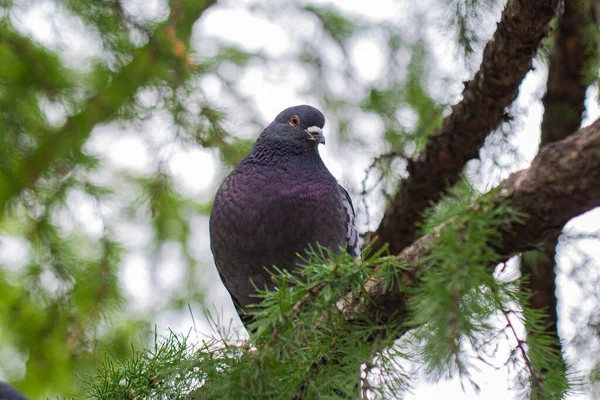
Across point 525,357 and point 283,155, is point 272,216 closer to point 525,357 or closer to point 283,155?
point 283,155

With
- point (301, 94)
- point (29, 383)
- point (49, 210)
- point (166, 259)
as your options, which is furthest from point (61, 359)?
point (301, 94)

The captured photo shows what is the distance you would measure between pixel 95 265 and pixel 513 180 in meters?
3.55

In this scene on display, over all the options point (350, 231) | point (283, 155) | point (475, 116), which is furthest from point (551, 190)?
point (283, 155)

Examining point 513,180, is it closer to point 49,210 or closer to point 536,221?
point 536,221

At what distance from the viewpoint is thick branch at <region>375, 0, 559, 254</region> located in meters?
3.39

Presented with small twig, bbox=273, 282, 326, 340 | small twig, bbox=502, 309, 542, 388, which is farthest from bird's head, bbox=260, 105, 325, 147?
small twig, bbox=502, 309, 542, 388

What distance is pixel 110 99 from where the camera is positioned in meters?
5.14

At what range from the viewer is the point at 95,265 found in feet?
15.9

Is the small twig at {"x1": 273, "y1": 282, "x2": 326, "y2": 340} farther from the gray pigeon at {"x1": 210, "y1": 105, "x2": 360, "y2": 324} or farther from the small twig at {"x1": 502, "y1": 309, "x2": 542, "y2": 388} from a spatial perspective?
the gray pigeon at {"x1": 210, "y1": 105, "x2": 360, "y2": 324}

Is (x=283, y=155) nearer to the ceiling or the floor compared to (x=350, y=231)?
nearer to the ceiling

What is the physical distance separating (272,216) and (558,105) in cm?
205

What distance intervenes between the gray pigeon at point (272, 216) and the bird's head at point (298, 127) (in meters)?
0.11

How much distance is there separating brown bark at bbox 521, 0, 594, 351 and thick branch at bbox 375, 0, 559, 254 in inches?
20.0

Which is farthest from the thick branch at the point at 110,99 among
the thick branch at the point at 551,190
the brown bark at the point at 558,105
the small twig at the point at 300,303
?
the thick branch at the point at 551,190
